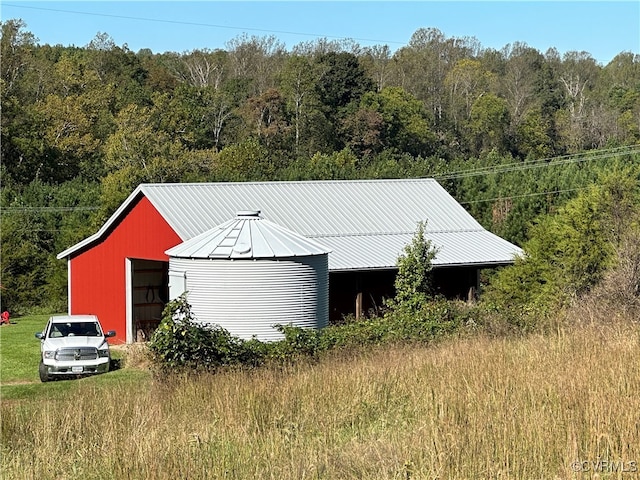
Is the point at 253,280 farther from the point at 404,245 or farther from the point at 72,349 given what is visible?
the point at 404,245

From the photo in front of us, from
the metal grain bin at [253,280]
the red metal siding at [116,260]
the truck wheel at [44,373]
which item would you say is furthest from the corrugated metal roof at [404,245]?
the truck wheel at [44,373]

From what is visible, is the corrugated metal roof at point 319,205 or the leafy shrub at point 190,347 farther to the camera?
the corrugated metal roof at point 319,205

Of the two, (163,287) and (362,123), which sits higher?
(362,123)

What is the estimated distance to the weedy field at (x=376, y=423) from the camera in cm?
592

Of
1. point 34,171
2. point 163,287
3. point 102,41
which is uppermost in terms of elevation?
point 102,41

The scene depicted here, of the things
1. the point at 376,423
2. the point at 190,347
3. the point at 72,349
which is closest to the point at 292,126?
the point at 72,349

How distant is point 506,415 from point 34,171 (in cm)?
4927

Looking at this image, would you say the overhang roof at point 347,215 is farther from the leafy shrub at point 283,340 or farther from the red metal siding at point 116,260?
the leafy shrub at point 283,340

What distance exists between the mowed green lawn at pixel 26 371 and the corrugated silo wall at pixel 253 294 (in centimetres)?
230

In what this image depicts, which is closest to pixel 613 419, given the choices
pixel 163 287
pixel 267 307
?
pixel 267 307

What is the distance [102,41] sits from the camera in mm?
78562

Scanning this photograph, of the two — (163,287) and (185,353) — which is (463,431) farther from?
(163,287)

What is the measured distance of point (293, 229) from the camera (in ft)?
92.0
